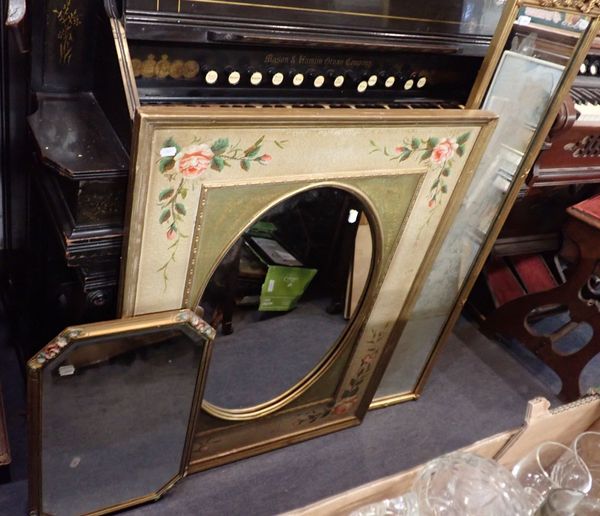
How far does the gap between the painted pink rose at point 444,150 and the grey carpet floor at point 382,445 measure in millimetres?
A: 870

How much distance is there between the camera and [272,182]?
43.9 inches

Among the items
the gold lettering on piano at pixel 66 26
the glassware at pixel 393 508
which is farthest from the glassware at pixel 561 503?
the gold lettering on piano at pixel 66 26

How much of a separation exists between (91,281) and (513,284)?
1.67 metres

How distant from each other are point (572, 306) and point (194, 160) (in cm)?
153

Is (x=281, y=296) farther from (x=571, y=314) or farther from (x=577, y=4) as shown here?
(x=571, y=314)

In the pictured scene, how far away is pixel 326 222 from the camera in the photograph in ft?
4.37

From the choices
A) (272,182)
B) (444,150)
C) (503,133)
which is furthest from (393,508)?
(503,133)

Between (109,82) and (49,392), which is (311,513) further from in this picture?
(109,82)

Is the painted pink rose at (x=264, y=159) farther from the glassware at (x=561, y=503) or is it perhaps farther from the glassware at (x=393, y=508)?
the glassware at (x=561, y=503)

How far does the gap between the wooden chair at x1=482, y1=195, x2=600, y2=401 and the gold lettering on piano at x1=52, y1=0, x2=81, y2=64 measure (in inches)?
59.6

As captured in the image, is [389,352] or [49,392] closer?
[49,392]

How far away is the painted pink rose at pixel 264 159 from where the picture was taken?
1.07 metres

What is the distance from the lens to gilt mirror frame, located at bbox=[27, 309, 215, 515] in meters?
1.07

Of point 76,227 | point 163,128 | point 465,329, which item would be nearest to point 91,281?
point 76,227
